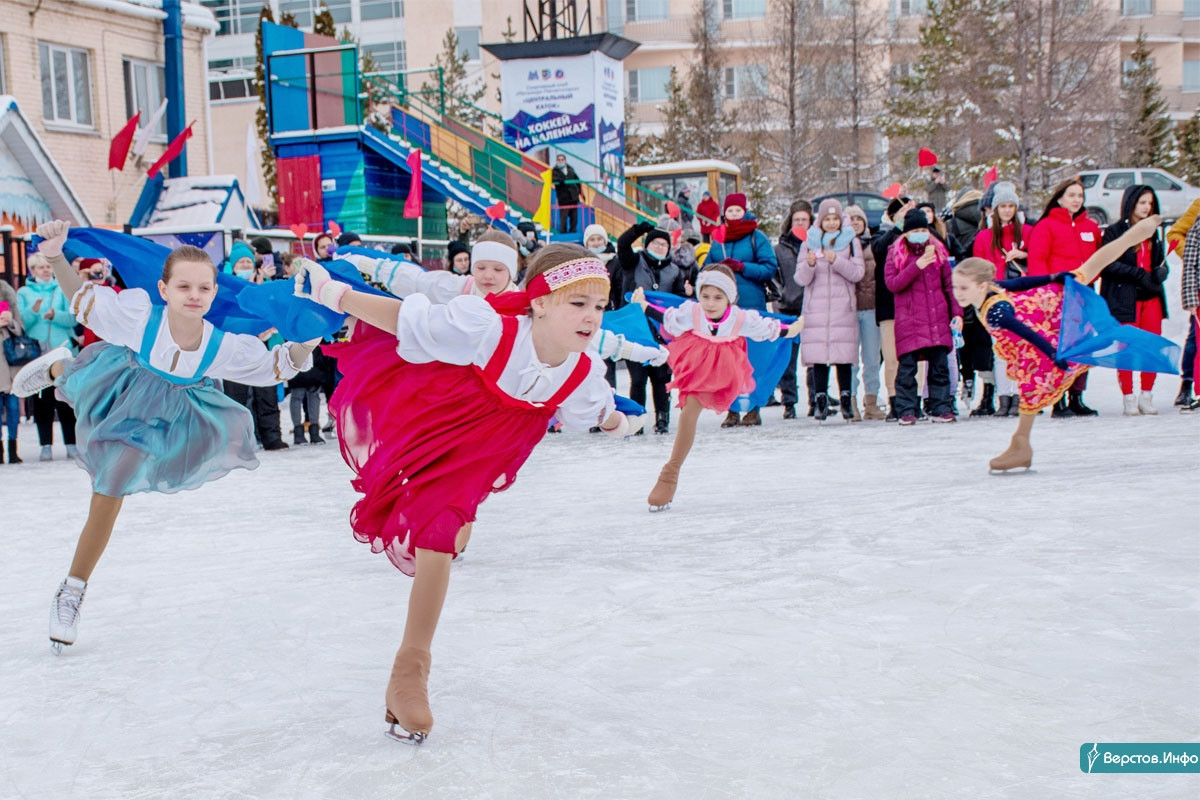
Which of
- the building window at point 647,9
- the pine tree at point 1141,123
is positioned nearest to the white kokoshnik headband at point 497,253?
the pine tree at point 1141,123

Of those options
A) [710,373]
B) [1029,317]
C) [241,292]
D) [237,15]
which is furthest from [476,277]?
[237,15]

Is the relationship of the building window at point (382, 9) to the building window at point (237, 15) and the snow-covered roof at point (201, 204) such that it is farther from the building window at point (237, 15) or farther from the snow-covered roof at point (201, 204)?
the snow-covered roof at point (201, 204)

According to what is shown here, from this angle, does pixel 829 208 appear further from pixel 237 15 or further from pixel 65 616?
pixel 237 15

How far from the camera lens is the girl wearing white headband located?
5.06 metres

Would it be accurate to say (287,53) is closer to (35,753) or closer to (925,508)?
(925,508)

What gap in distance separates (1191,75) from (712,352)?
159ft

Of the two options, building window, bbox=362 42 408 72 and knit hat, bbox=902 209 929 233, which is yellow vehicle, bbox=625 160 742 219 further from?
building window, bbox=362 42 408 72

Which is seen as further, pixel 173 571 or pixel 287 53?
pixel 287 53

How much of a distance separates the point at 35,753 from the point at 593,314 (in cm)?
204

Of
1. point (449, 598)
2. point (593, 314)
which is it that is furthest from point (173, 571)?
point (593, 314)

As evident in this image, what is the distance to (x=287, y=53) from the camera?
21.3 meters

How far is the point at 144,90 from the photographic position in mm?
20578

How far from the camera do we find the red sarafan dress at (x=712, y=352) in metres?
7.09

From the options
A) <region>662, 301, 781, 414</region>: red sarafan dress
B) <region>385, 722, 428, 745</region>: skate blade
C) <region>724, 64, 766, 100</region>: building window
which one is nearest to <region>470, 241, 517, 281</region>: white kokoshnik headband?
<region>662, 301, 781, 414</region>: red sarafan dress
